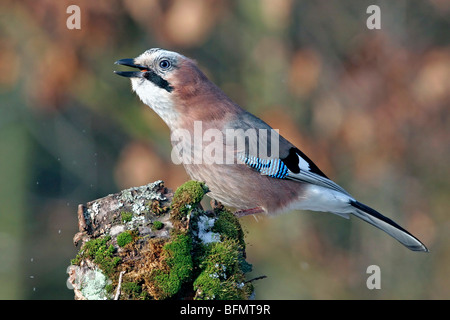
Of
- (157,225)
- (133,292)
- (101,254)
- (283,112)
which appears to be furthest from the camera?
(283,112)

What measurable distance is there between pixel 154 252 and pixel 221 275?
43cm

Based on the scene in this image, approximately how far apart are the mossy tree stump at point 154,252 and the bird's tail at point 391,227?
91.6 inches

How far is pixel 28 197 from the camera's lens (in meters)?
9.78

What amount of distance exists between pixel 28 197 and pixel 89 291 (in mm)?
6306

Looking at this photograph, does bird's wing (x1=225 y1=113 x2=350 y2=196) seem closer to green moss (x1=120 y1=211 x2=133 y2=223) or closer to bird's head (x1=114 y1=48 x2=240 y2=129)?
bird's head (x1=114 y1=48 x2=240 y2=129)

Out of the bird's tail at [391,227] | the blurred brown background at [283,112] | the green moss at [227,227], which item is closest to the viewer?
the green moss at [227,227]

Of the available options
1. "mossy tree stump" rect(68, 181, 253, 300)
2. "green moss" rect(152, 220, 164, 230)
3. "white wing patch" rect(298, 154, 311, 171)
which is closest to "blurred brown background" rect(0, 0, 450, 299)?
"white wing patch" rect(298, 154, 311, 171)

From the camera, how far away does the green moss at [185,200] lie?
4.05m

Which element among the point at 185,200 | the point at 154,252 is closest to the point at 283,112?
the point at 185,200

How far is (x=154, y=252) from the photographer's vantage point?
3920 mm

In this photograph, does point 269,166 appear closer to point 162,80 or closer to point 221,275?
point 162,80

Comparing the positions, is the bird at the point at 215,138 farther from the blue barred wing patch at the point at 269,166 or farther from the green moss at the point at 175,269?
the green moss at the point at 175,269

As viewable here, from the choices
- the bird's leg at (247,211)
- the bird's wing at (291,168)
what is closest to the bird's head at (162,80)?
the bird's wing at (291,168)

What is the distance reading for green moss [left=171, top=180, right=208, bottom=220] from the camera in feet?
13.3
